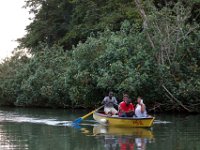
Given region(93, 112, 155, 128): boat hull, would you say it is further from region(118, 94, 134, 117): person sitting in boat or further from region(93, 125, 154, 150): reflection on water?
region(118, 94, 134, 117): person sitting in boat

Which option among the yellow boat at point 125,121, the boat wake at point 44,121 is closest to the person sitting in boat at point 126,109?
the yellow boat at point 125,121

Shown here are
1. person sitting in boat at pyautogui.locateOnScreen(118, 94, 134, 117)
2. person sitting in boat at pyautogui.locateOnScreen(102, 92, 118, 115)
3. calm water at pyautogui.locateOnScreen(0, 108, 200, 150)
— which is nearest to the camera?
calm water at pyautogui.locateOnScreen(0, 108, 200, 150)

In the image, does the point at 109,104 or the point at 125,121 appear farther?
the point at 109,104

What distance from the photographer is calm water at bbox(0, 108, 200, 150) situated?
18.9 metres

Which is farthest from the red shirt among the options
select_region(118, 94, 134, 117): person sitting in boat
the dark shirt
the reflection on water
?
the dark shirt

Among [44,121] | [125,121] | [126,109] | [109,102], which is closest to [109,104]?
[109,102]

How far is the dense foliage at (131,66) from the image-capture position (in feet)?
107

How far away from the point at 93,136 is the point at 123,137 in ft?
4.55

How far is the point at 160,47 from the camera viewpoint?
3312 cm

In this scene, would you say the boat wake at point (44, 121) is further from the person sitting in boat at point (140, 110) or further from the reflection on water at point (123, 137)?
the person sitting in boat at point (140, 110)

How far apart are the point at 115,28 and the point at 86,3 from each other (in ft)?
22.4

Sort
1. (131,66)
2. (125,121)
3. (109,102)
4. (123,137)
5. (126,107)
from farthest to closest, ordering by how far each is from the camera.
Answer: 1. (131,66)
2. (109,102)
3. (126,107)
4. (125,121)
5. (123,137)

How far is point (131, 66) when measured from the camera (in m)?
32.9

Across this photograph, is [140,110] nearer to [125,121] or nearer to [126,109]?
[126,109]
